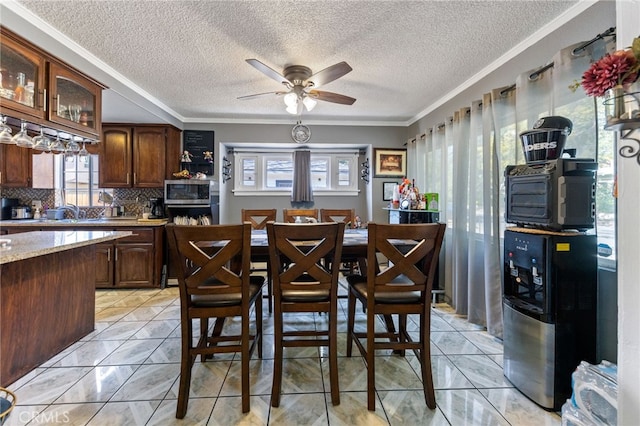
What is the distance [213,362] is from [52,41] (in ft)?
9.03

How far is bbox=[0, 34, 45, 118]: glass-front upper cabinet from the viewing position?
1.83 meters

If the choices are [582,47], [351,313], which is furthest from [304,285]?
[582,47]

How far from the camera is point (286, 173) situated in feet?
16.1

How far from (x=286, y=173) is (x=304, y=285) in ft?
11.3

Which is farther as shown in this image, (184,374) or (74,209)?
(74,209)

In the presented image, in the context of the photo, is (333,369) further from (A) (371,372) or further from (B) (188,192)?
(B) (188,192)

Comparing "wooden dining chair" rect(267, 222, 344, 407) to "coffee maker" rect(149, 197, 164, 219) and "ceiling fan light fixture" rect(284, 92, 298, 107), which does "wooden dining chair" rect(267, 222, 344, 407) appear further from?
"coffee maker" rect(149, 197, 164, 219)

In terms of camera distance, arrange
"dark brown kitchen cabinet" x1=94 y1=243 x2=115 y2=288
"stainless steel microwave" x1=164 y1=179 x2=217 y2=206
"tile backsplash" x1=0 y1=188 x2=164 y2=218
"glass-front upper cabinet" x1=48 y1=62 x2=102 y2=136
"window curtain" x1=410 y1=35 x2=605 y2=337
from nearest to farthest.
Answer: "window curtain" x1=410 y1=35 x2=605 y2=337 < "glass-front upper cabinet" x1=48 y1=62 x2=102 y2=136 < "dark brown kitchen cabinet" x1=94 y1=243 x2=115 y2=288 < "stainless steel microwave" x1=164 y1=179 x2=217 y2=206 < "tile backsplash" x1=0 y1=188 x2=164 y2=218

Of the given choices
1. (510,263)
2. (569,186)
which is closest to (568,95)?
(569,186)

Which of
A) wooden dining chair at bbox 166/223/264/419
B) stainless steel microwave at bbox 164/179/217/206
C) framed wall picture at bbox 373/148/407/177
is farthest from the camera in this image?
framed wall picture at bbox 373/148/407/177

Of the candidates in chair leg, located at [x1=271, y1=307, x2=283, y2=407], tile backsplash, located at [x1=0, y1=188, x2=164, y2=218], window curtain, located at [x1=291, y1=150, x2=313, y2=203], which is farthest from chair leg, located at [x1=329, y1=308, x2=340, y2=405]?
tile backsplash, located at [x1=0, y1=188, x2=164, y2=218]

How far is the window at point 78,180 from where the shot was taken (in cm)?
421

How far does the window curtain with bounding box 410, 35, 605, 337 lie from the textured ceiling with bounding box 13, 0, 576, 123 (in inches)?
16.4

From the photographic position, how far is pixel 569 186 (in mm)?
1522
